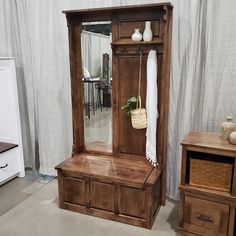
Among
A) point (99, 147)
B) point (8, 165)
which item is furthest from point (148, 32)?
point (8, 165)

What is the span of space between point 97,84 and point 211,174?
4.47ft

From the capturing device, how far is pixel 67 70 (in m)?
2.93

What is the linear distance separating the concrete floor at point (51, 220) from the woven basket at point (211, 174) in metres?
0.52

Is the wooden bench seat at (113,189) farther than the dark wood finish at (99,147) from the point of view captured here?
No

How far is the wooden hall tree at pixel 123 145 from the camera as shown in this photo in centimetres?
227

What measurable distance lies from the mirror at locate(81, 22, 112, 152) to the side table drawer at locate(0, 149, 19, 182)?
0.98m

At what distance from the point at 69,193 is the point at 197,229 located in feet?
3.89

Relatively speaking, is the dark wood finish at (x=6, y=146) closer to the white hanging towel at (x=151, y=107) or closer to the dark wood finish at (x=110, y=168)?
the dark wood finish at (x=110, y=168)

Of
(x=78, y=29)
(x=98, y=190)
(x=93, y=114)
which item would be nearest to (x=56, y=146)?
(x=93, y=114)

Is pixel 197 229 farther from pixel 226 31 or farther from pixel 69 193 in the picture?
pixel 226 31

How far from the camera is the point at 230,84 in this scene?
2287mm

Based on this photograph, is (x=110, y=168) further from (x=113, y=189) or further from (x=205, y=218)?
(x=205, y=218)

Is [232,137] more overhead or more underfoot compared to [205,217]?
more overhead

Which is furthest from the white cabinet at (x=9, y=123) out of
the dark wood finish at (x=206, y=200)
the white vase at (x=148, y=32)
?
the dark wood finish at (x=206, y=200)
